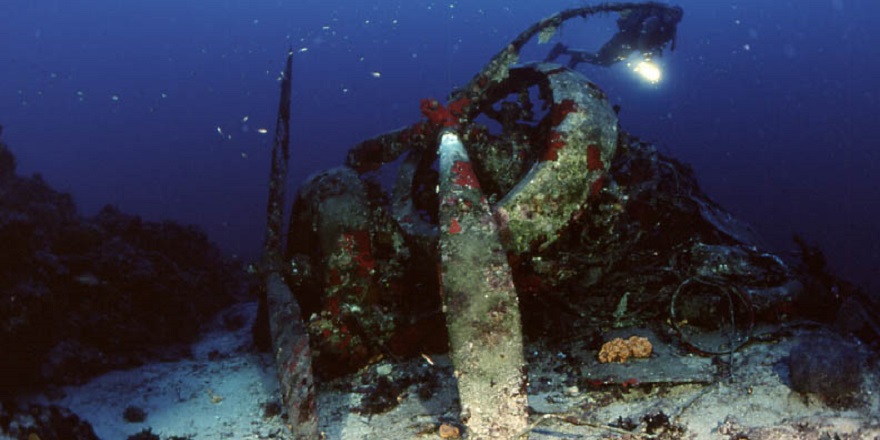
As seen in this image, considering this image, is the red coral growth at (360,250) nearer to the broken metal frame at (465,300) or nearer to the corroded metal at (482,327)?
the broken metal frame at (465,300)

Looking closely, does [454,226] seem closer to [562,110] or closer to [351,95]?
[562,110]

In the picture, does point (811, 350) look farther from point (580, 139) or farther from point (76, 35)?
point (76, 35)

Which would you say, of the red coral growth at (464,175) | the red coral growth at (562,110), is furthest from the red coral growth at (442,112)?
the red coral growth at (464,175)

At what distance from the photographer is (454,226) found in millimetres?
3635

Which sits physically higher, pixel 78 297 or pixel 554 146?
pixel 554 146

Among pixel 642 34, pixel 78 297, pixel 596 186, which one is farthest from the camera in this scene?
pixel 642 34

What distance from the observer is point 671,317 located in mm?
4688

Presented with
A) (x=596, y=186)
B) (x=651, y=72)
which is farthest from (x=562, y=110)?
(x=651, y=72)

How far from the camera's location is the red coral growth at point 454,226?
142 inches

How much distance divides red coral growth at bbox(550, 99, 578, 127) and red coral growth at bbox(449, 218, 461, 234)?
204 cm

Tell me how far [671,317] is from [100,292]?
22.9 ft

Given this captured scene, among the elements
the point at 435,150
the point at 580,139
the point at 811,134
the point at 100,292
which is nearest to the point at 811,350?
the point at 580,139

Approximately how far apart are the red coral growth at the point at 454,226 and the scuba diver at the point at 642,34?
266 inches

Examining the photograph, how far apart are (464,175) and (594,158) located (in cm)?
163
